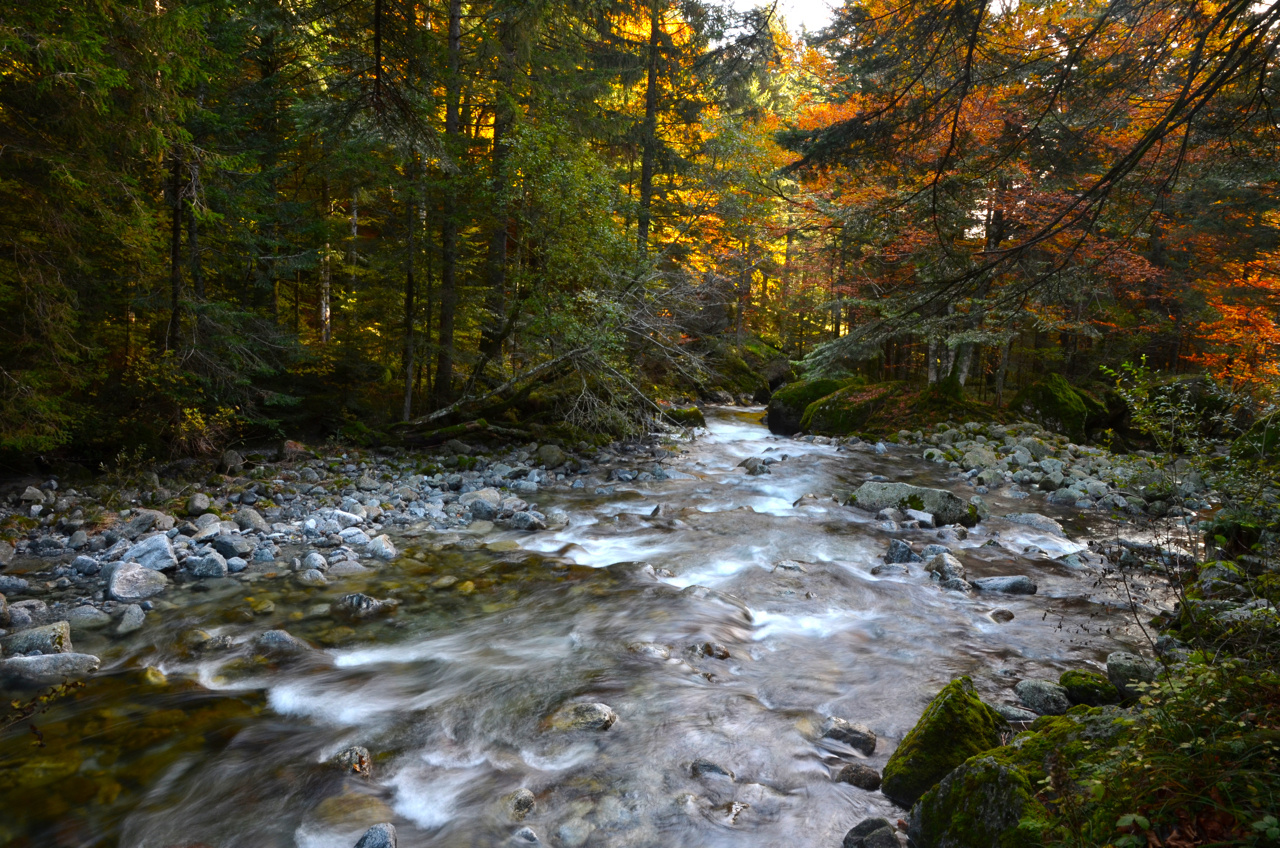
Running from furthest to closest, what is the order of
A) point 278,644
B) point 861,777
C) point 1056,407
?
point 1056,407 < point 278,644 < point 861,777

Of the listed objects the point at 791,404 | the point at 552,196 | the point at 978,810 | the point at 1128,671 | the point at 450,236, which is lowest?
the point at 1128,671

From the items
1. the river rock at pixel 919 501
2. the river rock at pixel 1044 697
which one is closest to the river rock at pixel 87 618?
the river rock at pixel 1044 697

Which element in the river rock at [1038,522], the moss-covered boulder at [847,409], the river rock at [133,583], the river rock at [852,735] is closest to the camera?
the river rock at [852,735]

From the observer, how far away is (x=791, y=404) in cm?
1741

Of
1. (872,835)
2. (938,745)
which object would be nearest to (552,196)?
(938,745)

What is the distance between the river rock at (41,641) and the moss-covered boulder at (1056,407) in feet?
56.5

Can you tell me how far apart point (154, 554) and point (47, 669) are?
189 centimetres

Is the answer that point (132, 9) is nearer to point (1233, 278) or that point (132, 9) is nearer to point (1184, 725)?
point (1184, 725)

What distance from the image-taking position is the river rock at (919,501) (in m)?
8.44

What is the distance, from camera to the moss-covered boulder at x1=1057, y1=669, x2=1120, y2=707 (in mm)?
3719

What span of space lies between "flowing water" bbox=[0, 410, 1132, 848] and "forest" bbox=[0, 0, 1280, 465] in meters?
2.55

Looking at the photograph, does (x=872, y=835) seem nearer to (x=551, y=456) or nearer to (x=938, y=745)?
(x=938, y=745)

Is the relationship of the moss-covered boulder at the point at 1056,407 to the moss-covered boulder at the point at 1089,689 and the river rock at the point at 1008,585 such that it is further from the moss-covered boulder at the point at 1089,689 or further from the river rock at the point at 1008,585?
the moss-covered boulder at the point at 1089,689

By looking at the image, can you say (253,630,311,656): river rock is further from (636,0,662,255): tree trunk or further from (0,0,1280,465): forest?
(636,0,662,255): tree trunk
